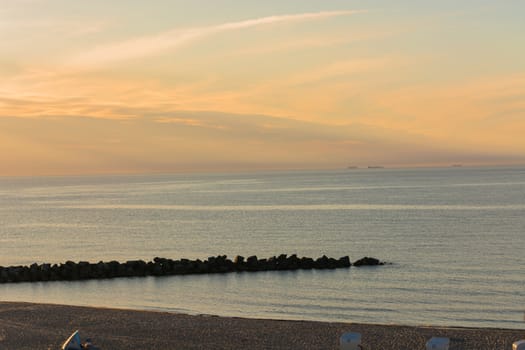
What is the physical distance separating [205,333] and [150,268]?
17.7 m

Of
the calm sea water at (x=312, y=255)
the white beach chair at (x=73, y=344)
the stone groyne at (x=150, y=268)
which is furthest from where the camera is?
the stone groyne at (x=150, y=268)

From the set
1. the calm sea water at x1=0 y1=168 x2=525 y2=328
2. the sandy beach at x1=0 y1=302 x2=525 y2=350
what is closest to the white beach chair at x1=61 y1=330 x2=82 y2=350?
the sandy beach at x1=0 y1=302 x2=525 y2=350

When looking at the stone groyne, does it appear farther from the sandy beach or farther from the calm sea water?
the sandy beach

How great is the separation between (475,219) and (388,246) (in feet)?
77.7

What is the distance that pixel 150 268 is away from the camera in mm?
37125

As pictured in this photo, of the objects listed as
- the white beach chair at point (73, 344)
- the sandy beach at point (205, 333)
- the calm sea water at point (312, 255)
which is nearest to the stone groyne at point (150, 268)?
the calm sea water at point (312, 255)

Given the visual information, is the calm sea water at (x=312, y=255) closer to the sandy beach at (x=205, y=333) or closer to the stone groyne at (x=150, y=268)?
the stone groyne at (x=150, y=268)

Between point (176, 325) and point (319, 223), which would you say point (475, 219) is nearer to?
point (319, 223)

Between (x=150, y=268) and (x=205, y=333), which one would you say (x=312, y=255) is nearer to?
(x=150, y=268)

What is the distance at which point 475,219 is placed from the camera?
230 ft

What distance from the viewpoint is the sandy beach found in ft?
60.2

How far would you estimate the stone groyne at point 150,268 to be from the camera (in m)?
35.8

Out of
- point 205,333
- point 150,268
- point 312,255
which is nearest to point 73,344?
point 205,333

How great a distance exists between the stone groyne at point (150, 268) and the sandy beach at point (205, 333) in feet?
42.3
